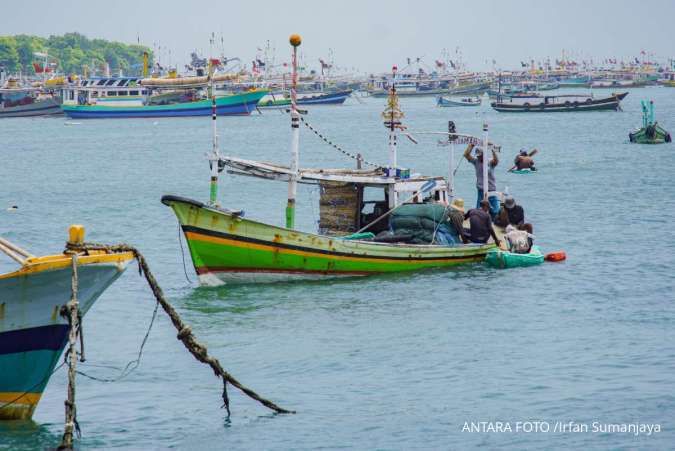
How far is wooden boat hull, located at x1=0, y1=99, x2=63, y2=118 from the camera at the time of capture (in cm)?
14588

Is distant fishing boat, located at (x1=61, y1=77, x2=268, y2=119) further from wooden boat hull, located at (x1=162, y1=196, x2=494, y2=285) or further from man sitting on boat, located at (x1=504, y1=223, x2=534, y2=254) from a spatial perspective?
wooden boat hull, located at (x1=162, y1=196, x2=494, y2=285)

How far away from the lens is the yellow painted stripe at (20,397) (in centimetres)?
1548

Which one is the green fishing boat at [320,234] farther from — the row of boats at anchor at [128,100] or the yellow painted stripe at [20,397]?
the row of boats at anchor at [128,100]

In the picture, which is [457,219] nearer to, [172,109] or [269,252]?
[269,252]

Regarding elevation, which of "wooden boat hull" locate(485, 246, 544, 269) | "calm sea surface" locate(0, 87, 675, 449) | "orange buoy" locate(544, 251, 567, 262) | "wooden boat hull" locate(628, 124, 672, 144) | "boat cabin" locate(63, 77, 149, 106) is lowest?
"calm sea surface" locate(0, 87, 675, 449)

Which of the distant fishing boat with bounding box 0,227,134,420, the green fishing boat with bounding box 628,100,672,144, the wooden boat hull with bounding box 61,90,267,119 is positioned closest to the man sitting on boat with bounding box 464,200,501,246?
the distant fishing boat with bounding box 0,227,134,420

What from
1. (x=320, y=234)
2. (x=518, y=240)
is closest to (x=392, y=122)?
(x=320, y=234)

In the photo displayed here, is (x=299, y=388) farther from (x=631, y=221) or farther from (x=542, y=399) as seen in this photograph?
(x=631, y=221)

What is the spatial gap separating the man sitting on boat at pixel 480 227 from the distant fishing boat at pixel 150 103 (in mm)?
104221

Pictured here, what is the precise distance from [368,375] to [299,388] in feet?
4.02

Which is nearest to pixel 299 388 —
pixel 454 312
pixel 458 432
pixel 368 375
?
pixel 368 375

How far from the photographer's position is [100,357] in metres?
19.7

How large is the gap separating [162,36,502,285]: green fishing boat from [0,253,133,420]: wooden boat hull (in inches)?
315

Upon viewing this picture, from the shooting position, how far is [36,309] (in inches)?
581
